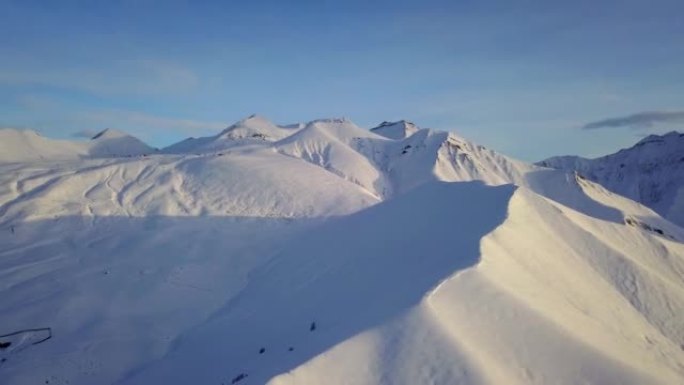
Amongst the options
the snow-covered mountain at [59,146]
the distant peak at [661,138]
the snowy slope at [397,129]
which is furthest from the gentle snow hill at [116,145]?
the distant peak at [661,138]

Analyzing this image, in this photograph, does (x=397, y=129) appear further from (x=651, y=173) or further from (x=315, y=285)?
(x=315, y=285)

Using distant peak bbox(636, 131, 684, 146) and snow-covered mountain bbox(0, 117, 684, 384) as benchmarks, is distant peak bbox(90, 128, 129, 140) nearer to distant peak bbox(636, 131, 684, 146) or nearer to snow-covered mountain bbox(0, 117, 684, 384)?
snow-covered mountain bbox(0, 117, 684, 384)

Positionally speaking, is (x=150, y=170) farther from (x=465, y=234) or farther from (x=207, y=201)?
(x=465, y=234)

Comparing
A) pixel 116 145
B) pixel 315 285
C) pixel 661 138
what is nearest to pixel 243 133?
pixel 116 145

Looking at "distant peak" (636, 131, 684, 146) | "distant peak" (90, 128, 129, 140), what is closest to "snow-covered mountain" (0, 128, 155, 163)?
"distant peak" (90, 128, 129, 140)

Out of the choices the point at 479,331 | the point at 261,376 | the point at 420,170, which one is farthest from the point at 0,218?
the point at 420,170
